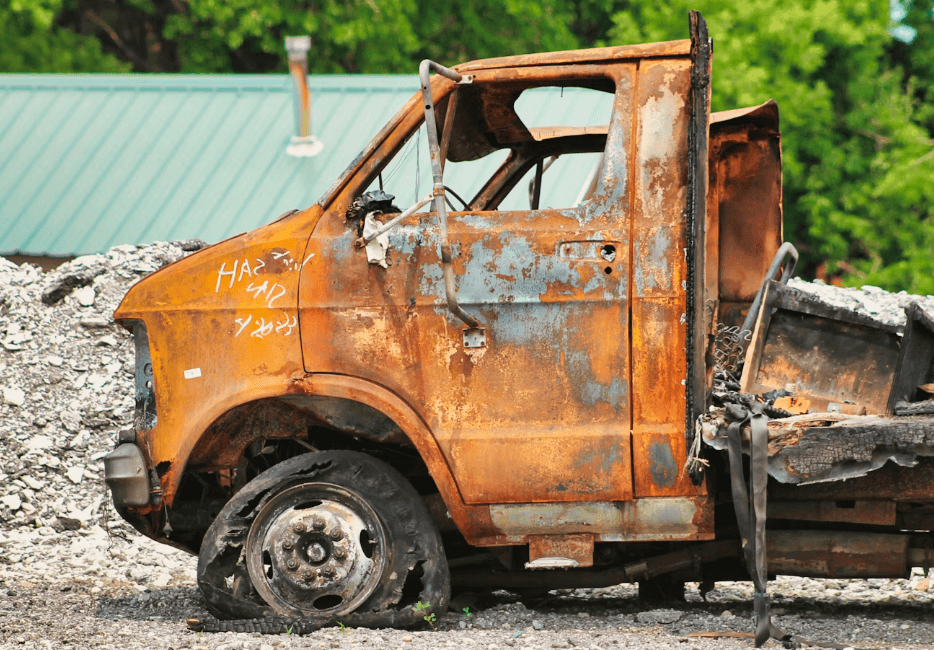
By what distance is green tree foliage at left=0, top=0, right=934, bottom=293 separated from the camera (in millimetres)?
21562

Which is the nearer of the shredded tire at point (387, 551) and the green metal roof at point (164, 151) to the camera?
the shredded tire at point (387, 551)

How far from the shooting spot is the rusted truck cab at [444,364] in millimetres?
4977

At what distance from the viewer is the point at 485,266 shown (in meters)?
5.04

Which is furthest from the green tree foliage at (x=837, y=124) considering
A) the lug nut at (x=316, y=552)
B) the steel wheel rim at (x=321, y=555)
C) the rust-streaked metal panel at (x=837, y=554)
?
the lug nut at (x=316, y=552)

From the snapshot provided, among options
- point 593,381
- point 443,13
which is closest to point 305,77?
point 443,13

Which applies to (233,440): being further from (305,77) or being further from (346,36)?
(346,36)

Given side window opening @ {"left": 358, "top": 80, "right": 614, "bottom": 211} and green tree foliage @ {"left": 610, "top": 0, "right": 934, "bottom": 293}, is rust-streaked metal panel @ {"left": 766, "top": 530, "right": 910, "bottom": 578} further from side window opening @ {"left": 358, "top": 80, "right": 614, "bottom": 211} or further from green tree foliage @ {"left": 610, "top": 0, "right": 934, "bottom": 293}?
green tree foliage @ {"left": 610, "top": 0, "right": 934, "bottom": 293}

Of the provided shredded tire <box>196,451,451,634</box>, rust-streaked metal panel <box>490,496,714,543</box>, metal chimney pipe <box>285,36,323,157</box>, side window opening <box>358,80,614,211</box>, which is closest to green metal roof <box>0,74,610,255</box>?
metal chimney pipe <box>285,36,323,157</box>

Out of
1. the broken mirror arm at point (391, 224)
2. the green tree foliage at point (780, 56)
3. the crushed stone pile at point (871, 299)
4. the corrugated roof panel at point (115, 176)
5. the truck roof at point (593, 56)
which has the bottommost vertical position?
the broken mirror arm at point (391, 224)

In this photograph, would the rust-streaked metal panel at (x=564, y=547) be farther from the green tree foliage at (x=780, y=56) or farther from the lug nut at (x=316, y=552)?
the green tree foliage at (x=780, y=56)

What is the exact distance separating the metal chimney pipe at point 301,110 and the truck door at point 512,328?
→ 10.9 m

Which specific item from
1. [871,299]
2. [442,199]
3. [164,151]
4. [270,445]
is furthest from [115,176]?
[442,199]

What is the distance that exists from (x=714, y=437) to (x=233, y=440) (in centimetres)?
217

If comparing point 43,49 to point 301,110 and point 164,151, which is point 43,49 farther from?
point 301,110
